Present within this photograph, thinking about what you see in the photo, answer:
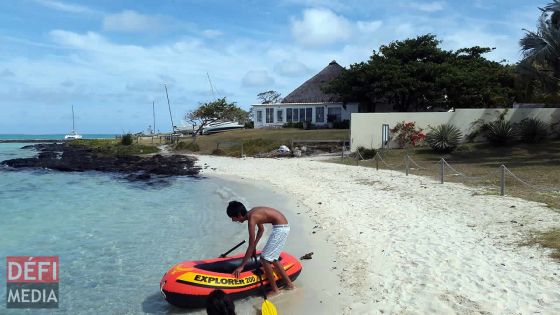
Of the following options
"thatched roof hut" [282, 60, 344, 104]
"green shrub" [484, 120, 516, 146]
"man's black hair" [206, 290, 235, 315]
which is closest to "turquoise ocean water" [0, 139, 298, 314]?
"man's black hair" [206, 290, 235, 315]

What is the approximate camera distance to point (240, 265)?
676 centimetres

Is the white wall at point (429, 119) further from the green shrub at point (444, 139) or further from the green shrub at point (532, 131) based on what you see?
the green shrub at point (444, 139)

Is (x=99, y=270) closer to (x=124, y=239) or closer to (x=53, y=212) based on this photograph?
(x=124, y=239)

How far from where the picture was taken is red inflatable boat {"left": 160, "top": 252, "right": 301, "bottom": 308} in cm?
639

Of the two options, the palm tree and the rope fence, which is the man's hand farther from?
the palm tree

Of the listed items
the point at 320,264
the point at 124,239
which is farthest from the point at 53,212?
the point at 320,264

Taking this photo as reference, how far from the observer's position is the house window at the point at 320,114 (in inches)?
1641

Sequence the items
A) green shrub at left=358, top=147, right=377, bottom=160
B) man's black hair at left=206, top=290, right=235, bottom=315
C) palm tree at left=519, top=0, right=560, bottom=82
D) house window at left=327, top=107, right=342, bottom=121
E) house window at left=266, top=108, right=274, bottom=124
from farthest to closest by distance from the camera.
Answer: house window at left=266, top=108, right=274, bottom=124 < house window at left=327, top=107, right=342, bottom=121 < green shrub at left=358, top=147, right=377, bottom=160 < palm tree at left=519, top=0, right=560, bottom=82 < man's black hair at left=206, top=290, right=235, bottom=315

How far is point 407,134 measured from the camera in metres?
26.8

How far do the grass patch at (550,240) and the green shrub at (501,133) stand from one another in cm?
1750

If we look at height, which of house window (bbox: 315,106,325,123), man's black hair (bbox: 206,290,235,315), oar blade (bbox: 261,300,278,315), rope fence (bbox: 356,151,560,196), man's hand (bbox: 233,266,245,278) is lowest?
oar blade (bbox: 261,300,278,315)

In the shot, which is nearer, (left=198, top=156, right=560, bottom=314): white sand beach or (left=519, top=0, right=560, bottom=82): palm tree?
(left=198, top=156, right=560, bottom=314): white sand beach

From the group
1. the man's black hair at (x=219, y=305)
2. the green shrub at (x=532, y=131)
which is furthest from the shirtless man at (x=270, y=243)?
the green shrub at (x=532, y=131)

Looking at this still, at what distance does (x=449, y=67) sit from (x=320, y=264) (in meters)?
30.7
